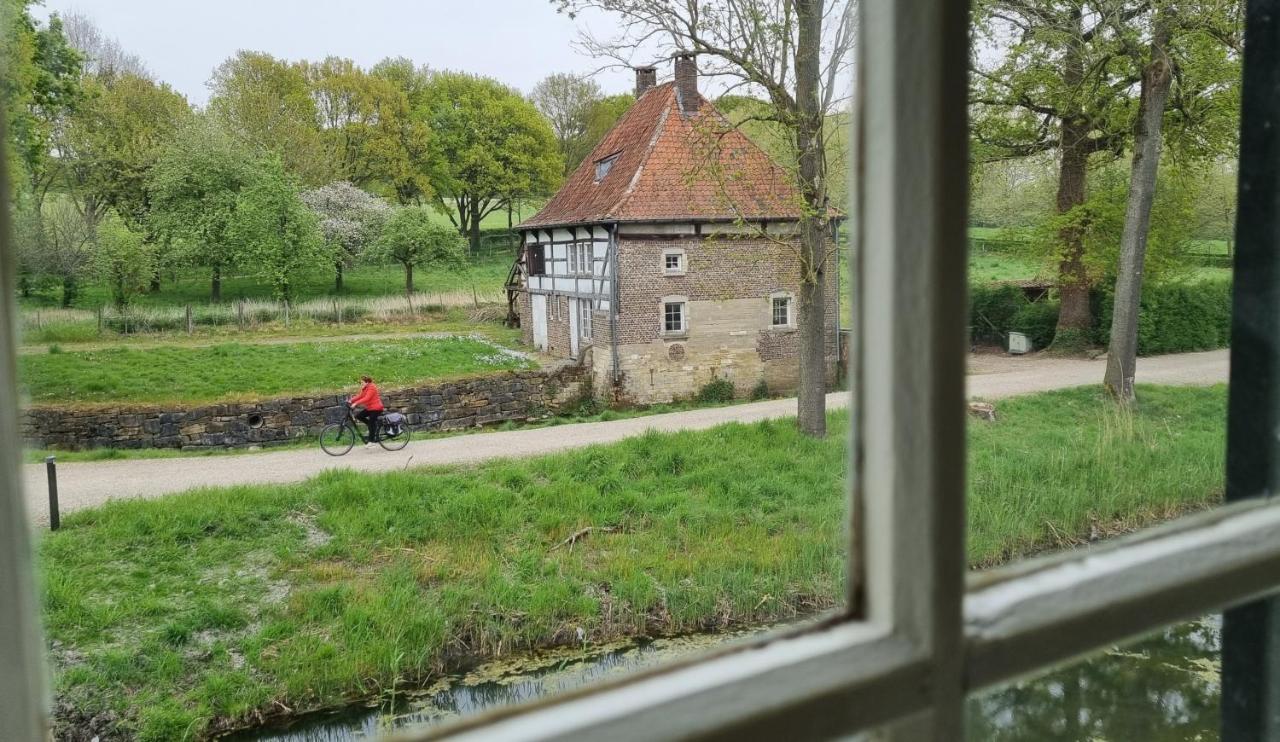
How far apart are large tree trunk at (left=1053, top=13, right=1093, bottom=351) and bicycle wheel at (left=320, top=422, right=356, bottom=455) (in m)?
5.84

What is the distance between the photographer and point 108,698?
3.49m

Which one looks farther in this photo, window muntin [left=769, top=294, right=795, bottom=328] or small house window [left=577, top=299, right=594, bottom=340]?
small house window [left=577, top=299, right=594, bottom=340]

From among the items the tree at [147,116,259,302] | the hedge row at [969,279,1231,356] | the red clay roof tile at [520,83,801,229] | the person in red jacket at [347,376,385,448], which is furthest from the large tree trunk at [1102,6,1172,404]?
the tree at [147,116,259,302]

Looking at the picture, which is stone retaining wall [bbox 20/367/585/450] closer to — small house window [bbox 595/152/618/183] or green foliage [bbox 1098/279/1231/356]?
small house window [bbox 595/152/618/183]

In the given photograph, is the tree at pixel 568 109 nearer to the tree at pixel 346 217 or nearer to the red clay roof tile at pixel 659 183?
the red clay roof tile at pixel 659 183

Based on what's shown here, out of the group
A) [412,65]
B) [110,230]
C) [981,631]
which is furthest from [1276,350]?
[412,65]

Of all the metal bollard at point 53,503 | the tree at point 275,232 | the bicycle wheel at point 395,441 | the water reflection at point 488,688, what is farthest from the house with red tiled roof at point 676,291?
the water reflection at point 488,688

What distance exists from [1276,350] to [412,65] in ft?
54.7

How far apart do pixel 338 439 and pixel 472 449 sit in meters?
1.46

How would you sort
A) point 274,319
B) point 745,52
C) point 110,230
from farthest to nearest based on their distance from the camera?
point 274,319 → point 110,230 → point 745,52

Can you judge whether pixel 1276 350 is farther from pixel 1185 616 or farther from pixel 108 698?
pixel 108 698

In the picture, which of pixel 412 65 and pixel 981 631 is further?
pixel 412 65

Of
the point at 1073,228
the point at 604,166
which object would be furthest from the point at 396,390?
the point at 1073,228

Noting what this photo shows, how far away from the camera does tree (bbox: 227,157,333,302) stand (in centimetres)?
1198
